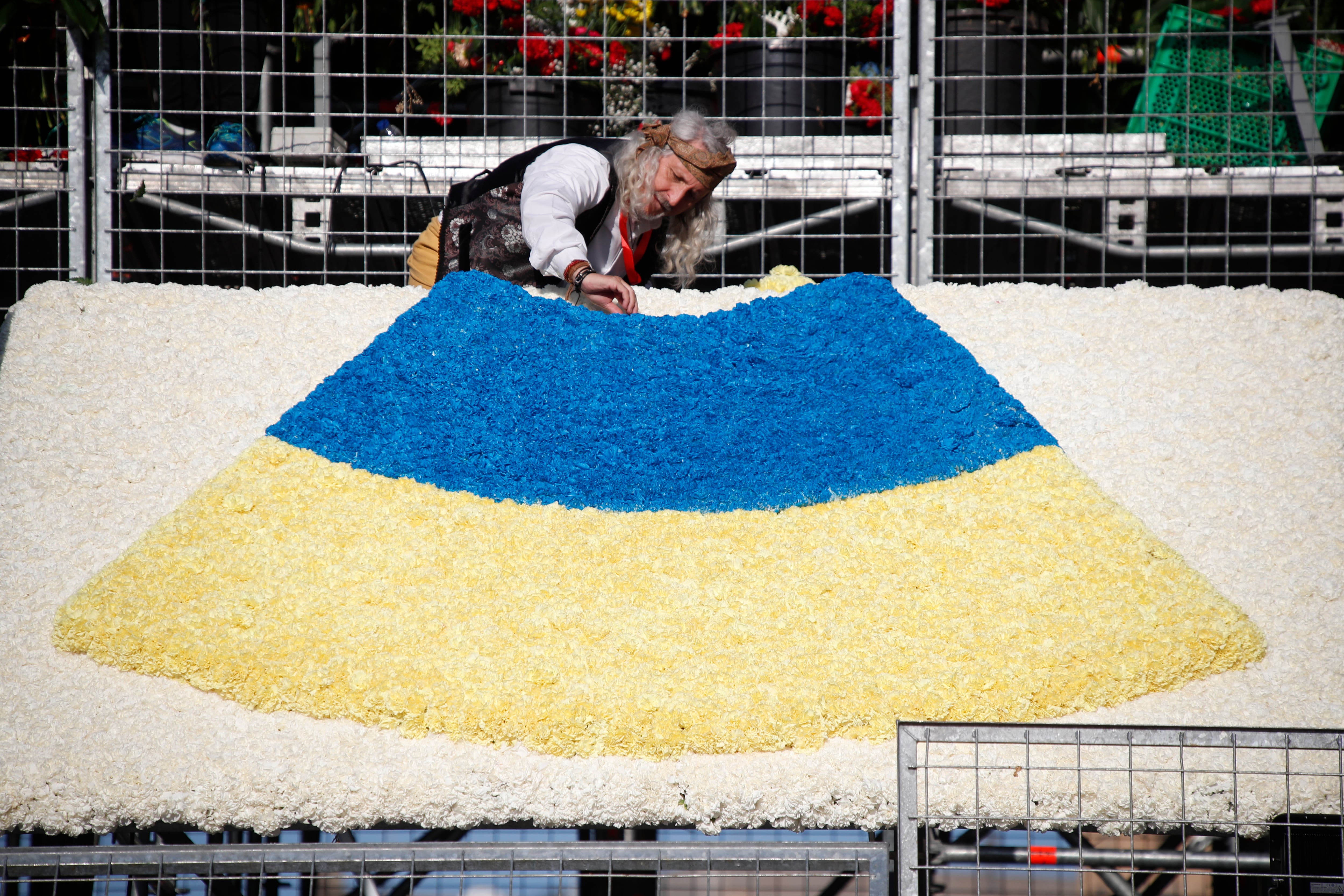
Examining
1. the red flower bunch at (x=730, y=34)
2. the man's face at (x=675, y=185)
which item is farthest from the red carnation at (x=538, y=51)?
the man's face at (x=675, y=185)

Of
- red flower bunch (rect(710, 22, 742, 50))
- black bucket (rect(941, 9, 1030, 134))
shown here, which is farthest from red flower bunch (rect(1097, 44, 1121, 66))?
red flower bunch (rect(710, 22, 742, 50))

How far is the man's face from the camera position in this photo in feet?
6.59

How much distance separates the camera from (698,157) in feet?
6.52

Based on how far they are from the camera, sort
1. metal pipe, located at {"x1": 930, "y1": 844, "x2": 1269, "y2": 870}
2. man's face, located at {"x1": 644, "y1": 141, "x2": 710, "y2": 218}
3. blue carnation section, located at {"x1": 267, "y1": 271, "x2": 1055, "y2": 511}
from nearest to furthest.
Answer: metal pipe, located at {"x1": 930, "y1": 844, "x2": 1269, "y2": 870}, blue carnation section, located at {"x1": 267, "y1": 271, "x2": 1055, "y2": 511}, man's face, located at {"x1": 644, "y1": 141, "x2": 710, "y2": 218}

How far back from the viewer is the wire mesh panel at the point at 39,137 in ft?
7.56

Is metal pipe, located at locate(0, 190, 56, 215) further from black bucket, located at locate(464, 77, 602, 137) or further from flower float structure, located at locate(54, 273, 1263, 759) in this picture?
flower float structure, located at locate(54, 273, 1263, 759)

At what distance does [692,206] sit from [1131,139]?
4.35 ft

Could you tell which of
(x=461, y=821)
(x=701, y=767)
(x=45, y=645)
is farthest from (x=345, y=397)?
(x=701, y=767)

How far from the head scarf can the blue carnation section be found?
306 millimetres

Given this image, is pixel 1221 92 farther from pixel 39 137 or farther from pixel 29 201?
pixel 39 137

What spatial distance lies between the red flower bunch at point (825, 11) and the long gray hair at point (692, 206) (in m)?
0.78

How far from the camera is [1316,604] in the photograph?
5.20 feet

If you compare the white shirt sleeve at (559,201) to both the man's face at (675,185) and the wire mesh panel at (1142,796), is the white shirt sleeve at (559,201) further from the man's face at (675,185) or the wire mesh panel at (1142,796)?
the wire mesh panel at (1142,796)

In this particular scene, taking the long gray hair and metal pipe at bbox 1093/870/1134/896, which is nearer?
the long gray hair
